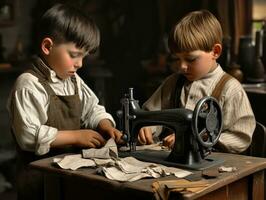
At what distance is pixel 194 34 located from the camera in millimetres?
2285

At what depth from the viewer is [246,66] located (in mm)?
3807

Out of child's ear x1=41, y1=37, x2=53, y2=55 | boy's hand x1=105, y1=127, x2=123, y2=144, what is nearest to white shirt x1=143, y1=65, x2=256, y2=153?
boy's hand x1=105, y1=127, x2=123, y2=144

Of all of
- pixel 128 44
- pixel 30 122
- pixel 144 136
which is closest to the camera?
pixel 30 122

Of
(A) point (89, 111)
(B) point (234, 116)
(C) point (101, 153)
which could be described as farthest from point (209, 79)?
(C) point (101, 153)

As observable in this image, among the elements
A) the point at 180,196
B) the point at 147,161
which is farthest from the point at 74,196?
the point at 180,196

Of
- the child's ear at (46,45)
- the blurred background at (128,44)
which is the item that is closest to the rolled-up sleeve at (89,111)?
the child's ear at (46,45)

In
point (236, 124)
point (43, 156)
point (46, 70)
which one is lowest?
point (43, 156)

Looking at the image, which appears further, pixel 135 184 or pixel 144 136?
pixel 144 136

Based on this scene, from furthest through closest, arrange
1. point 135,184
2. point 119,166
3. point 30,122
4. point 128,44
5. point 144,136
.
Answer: point 128,44
point 144,136
point 30,122
point 119,166
point 135,184

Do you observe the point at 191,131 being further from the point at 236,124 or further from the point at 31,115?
the point at 31,115

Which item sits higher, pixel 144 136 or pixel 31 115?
pixel 31 115

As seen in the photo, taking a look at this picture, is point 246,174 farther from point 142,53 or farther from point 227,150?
point 142,53

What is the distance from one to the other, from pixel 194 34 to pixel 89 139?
1.87 ft

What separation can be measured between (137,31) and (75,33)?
3369 millimetres
